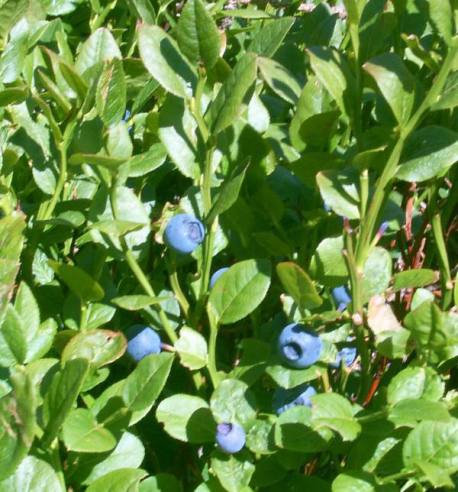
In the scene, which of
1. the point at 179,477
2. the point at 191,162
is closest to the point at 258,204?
the point at 191,162

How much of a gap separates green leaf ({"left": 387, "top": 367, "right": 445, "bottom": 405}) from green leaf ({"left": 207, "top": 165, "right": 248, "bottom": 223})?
23 cm

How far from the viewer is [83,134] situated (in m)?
0.93

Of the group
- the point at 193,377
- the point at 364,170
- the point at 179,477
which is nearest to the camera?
the point at 364,170

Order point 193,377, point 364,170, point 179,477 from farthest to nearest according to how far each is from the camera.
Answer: point 179,477 → point 193,377 → point 364,170

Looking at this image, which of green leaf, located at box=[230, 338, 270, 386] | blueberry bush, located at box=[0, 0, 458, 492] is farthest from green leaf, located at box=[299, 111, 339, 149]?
green leaf, located at box=[230, 338, 270, 386]

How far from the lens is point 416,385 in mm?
918

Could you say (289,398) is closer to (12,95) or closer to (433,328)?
(433,328)

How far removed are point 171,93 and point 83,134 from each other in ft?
0.33

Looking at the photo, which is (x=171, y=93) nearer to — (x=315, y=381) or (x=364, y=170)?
(x=364, y=170)

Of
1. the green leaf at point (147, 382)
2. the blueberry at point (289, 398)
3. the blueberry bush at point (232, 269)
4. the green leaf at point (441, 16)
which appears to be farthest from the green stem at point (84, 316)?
the green leaf at point (441, 16)

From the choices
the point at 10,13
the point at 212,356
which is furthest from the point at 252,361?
the point at 10,13

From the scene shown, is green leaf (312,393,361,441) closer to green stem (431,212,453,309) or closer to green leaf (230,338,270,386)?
green leaf (230,338,270,386)

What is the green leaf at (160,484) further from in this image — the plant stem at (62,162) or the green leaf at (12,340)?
the plant stem at (62,162)

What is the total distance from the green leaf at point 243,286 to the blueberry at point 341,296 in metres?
0.08
